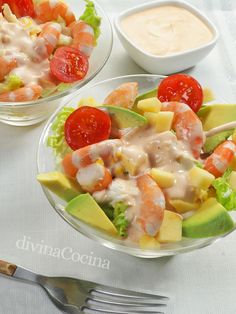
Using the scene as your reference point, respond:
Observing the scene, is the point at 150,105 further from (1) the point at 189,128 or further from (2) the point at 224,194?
(2) the point at 224,194

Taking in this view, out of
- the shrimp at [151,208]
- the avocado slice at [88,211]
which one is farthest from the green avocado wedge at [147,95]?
the avocado slice at [88,211]

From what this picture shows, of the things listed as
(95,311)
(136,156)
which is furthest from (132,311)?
(136,156)

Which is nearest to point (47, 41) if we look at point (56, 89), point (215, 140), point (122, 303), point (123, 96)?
point (56, 89)

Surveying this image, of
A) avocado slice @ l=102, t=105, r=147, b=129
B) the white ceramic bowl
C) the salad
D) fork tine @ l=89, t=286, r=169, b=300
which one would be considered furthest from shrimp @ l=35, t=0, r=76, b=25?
fork tine @ l=89, t=286, r=169, b=300

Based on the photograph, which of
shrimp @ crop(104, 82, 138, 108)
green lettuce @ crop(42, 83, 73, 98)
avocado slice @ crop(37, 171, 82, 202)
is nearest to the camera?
avocado slice @ crop(37, 171, 82, 202)

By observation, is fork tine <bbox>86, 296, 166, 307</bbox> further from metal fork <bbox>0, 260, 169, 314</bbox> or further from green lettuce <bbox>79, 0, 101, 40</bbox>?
green lettuce <bbox>79, 0, 101, 40</bbox>
